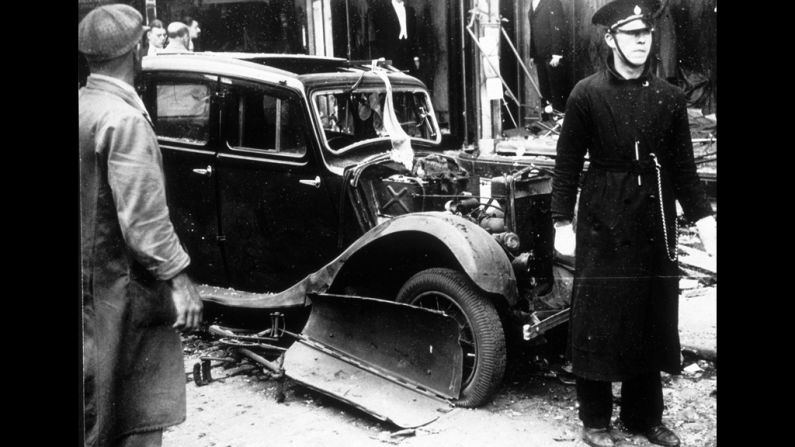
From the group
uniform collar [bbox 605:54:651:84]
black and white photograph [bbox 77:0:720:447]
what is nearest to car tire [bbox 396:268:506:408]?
black and white photograph [bbox 77:0:720:447]

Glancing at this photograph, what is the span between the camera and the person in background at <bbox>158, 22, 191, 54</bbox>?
13.7 ft

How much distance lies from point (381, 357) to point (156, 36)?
6.05ft

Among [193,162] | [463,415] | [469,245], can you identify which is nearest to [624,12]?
[469,245]

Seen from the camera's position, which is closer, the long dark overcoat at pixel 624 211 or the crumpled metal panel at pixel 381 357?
the long dark overcoat at pixel 624 211

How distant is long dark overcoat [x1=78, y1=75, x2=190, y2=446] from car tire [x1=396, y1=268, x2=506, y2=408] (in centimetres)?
133

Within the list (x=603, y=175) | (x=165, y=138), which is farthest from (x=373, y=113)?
(x=603, y=175)

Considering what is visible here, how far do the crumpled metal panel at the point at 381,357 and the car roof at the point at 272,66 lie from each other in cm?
114

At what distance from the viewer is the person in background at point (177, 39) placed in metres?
4.19

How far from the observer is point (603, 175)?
10.3 ft

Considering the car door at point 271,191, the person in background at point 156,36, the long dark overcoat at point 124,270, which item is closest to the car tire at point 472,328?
the car door at point 271,191

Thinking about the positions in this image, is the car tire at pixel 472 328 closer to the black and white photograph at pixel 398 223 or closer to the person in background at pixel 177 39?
the black and white photograph at pixel 398 223

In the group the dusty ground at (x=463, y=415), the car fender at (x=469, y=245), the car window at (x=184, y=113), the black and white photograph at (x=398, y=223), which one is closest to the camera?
the black and white photograph at (x=398, y=223)

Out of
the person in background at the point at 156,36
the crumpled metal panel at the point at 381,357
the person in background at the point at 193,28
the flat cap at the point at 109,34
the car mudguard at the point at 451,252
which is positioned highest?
the person in background at the point at 193,28
